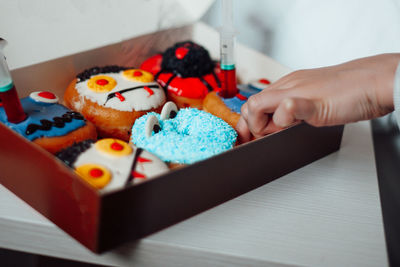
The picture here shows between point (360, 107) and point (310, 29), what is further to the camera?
point (310, 29)

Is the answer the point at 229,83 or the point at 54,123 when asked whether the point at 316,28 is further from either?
the point at 54,123

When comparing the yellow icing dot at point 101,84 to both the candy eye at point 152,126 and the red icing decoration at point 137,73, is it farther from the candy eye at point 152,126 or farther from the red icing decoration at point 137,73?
the candy eye at point 152,126

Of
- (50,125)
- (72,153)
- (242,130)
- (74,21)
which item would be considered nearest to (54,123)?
(50,125)

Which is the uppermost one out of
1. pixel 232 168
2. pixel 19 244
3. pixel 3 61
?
pixel 3 61

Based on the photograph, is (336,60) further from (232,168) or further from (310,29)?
(232,168)

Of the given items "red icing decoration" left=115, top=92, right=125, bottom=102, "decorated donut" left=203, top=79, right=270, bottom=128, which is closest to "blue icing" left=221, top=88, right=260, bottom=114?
"decorated donut" left=203, top=79, right=270, bottom=128

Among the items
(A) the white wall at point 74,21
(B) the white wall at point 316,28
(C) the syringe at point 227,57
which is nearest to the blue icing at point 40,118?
(A) the white wall at point 74,21

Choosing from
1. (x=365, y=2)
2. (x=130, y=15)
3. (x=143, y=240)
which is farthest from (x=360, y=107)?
(x=130, y=15)
